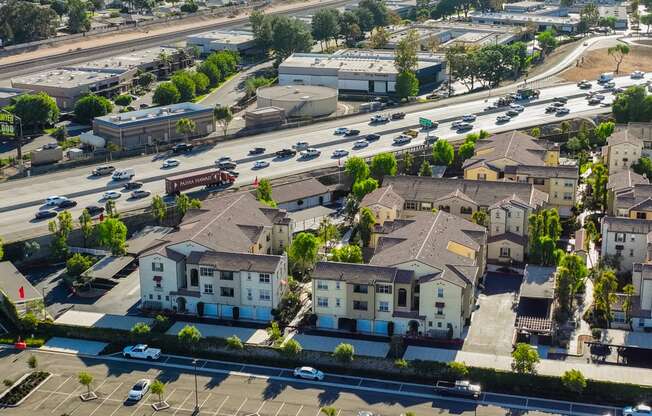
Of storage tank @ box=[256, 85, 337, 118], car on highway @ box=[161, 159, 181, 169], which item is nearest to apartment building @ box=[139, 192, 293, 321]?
car on highway @ box=[161, 159, 181, 169]

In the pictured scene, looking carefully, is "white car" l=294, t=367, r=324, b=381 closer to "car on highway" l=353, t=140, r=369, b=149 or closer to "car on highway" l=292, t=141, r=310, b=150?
"car on highway" l=353, t=140, r=369, b=149

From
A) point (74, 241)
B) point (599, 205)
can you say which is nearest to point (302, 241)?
point (74, 241)

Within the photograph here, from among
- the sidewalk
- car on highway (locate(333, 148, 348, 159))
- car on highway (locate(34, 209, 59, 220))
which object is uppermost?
car on highway (locate(333, 148, 348, 159))

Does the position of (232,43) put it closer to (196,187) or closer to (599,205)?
(196,187)

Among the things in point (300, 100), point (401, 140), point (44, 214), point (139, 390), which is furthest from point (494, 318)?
point (300, 100)

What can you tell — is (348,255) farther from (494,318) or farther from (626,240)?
(626,240)

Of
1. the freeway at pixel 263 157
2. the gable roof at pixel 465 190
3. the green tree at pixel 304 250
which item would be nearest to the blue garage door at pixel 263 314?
the green tree at pixel 304 250

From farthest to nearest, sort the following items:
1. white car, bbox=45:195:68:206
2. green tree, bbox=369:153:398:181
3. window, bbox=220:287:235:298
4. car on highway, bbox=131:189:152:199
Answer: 1. green tree, bbox=369:153:398:181
2. car on highway, bbox=131:189:152:199
3. white car, bbox=45:195:68:206
4. window, bbox=220:287:235:298
